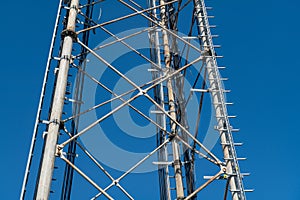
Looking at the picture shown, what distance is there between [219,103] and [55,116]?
2.36 m

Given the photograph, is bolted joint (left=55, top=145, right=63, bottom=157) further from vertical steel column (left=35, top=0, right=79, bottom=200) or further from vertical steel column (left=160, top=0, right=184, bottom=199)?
vertical steel column (left=160, top=0, right=184, bottom=199)

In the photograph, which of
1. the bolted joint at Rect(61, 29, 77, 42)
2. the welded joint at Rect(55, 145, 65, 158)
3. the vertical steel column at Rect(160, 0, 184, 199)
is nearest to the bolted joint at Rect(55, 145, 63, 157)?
the welded joint at Rect(55, 145, 65, 158)

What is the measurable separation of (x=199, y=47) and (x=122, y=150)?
2455 millimetres

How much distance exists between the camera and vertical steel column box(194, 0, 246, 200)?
4.29 m

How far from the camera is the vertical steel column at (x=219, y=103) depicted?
4289 mm

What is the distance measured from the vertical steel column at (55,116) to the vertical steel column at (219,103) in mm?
2178

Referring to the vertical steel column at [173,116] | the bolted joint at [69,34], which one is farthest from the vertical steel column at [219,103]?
the bolted joint at [69,34]

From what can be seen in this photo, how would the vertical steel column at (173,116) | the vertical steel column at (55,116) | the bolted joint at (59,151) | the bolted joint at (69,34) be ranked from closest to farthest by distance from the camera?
the vertical steel column at (55,116) → the bolted joint at (59,151) → the bolted joint at (69,34) → the vertical steel column at (173,116)

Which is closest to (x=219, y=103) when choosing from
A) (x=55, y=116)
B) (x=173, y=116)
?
(x=173, y=116)

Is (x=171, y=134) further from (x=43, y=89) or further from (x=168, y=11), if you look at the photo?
(x=168, y=11)

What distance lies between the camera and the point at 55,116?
4055mm

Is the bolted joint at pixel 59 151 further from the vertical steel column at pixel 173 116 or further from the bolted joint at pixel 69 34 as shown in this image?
the vertical steel column at pixel 173 116

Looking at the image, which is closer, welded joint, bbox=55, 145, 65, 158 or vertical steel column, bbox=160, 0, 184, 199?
welded joint, bbox=55, 145, 65, 158

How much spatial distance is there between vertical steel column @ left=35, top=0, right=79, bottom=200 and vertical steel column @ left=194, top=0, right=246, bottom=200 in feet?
7.14
